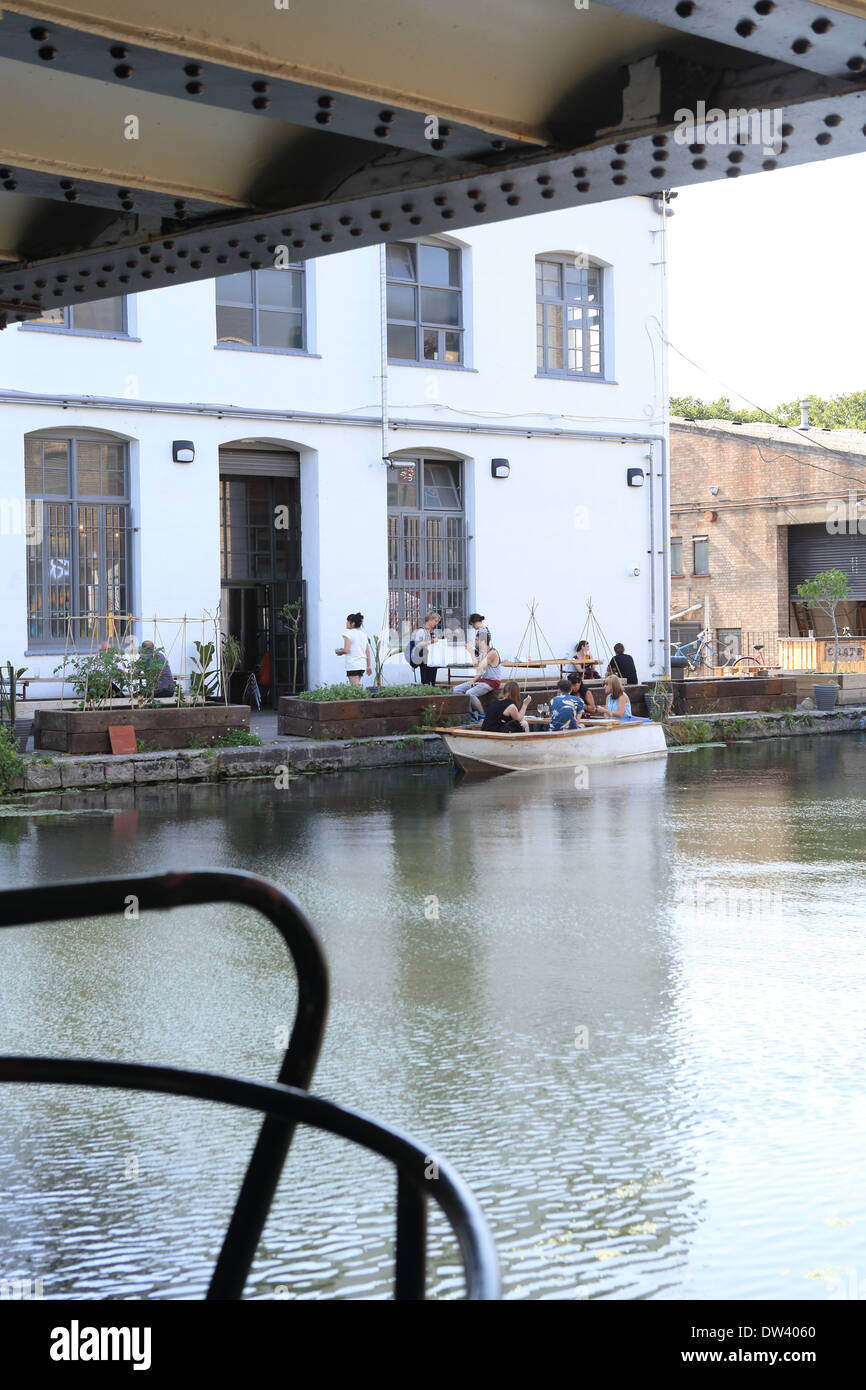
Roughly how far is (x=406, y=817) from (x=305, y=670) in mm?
9852

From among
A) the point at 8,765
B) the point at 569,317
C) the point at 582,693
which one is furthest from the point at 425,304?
the point at 8,765

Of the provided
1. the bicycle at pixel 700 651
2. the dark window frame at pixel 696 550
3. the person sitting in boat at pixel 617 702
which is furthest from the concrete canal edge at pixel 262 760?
the dark window frame at pixel 696 550

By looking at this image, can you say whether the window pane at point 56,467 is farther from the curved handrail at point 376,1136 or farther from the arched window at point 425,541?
the curved handrail at point 376,1136

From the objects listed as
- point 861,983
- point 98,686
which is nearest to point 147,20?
point 861,983

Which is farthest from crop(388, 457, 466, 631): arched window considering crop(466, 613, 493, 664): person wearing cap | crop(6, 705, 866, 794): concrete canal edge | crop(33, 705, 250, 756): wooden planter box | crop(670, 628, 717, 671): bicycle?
crop(670, 628, 717, 671): bicycle

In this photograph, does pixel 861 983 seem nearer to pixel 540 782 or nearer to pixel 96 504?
pixel 540 782

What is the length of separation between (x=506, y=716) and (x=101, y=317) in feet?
29.7

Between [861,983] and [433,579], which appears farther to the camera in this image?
[433,579]

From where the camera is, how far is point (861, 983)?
24.7 feet

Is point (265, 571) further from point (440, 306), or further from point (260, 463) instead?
point (440, 306)

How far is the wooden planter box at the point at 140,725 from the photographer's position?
18156 mm
